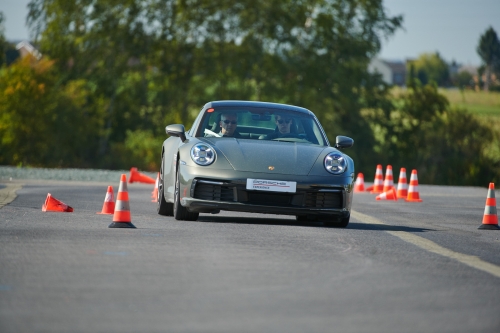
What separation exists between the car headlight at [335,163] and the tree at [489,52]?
164492mm

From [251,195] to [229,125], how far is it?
1.32 meters

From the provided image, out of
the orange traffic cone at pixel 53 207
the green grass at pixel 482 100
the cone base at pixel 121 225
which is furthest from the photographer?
the green grass at pixel 482 100

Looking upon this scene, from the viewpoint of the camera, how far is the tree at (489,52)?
574 feet

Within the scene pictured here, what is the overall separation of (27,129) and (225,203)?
1283 inches

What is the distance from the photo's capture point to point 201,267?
781 cm

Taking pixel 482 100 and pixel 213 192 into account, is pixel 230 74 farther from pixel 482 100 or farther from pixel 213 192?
pixel 213 192

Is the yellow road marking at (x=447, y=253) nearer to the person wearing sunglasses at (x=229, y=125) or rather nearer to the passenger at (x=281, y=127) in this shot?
the passenger at (x=281, y=127)

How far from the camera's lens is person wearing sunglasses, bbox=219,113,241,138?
12539 millimetres

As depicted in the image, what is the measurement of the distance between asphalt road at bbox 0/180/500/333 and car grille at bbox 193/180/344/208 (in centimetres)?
30

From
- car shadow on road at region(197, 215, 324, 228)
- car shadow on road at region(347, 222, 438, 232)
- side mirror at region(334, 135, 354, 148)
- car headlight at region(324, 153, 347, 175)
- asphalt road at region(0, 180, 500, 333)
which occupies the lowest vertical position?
asphalt road at region(0, 180, 500, 333)

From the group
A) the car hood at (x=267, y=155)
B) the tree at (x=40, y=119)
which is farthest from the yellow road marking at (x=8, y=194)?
the tree at (x=40, y=119)

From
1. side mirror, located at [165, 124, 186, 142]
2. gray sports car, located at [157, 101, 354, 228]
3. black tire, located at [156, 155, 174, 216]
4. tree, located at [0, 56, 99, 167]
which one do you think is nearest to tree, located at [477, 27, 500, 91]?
tree, located at [0, 56, 99, 167]

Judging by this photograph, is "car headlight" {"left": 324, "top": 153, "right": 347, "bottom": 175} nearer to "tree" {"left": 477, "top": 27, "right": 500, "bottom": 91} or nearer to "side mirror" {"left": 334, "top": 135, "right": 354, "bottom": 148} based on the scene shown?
"side mirror" {"left": 334, "top": 135, "right": 354, "bottom": 148}

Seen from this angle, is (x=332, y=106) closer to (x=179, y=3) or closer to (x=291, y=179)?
(x=179, y=3)
